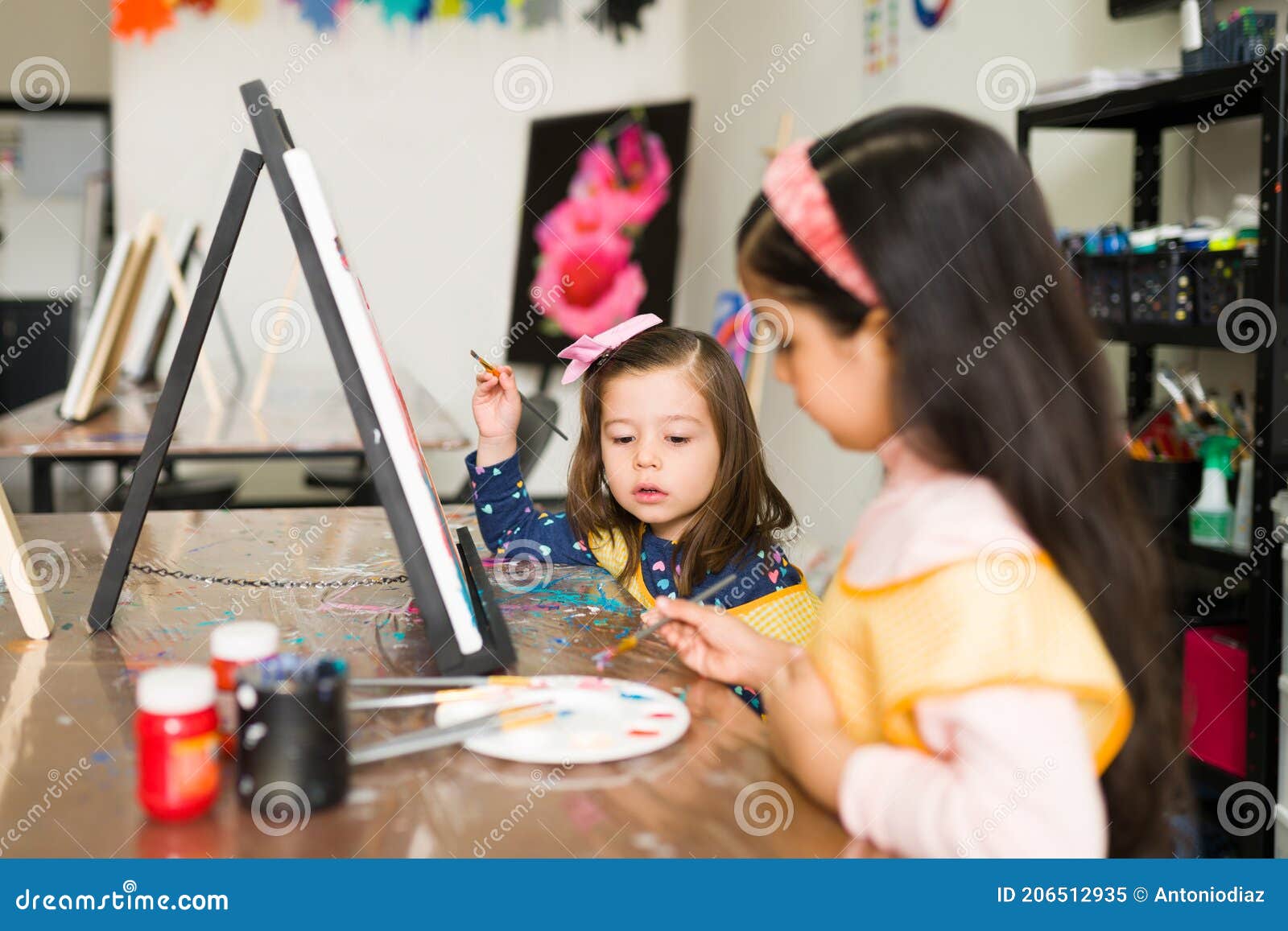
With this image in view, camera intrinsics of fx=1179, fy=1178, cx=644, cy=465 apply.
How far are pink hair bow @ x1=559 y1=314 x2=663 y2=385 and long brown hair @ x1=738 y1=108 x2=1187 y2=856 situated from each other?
2.48 ft

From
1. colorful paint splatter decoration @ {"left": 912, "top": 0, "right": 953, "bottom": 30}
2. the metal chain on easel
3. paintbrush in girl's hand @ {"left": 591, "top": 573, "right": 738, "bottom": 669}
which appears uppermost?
colorful paint splatter decoration @ {"left": 912, "top": 0, "right": 953, "bottom": 30}

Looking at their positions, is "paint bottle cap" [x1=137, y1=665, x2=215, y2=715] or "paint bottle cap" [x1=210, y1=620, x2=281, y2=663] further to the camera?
"paint bottle cap" [x1=210, y1=620, x2=281, y2=663]

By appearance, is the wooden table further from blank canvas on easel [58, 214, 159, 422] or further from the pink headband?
the pink headband

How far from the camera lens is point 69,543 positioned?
1.52m

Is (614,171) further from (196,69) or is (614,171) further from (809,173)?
(809,173)

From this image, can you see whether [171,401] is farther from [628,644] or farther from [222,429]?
[222,429]

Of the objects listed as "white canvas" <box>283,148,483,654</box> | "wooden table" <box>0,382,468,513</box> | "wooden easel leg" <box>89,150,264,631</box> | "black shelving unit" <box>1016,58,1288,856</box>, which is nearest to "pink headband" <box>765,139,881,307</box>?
"white canvas" <box>283,148,483,654</box>

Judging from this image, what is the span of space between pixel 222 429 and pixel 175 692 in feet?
7.01

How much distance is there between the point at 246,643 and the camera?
798 millimetres

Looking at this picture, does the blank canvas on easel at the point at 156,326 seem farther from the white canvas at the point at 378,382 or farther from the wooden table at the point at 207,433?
the white canvas at the point at 378,382

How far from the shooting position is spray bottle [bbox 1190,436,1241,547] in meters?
1.96

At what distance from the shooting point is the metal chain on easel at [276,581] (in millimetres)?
1291

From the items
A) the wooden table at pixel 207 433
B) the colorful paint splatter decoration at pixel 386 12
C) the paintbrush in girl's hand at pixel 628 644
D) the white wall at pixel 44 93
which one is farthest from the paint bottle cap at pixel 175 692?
the white wall at pixel 44 93

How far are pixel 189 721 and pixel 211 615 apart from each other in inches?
19.7
